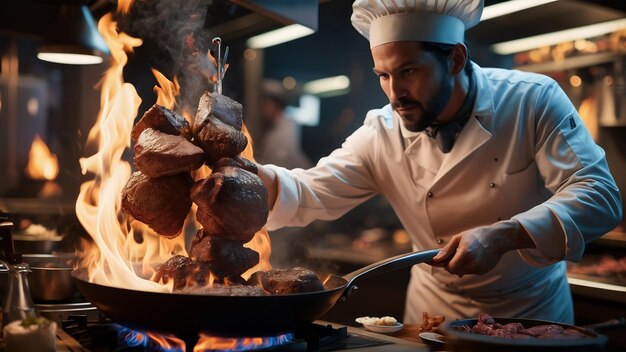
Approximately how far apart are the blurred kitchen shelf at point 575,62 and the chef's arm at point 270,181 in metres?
2.95

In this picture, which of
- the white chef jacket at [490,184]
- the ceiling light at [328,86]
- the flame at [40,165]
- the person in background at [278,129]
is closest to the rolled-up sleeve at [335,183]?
the white chef jacket at [490,184]

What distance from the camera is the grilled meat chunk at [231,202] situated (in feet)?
5.46

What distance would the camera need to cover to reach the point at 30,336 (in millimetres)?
1382

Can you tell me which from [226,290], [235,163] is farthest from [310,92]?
[226,290]

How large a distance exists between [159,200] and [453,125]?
126cm

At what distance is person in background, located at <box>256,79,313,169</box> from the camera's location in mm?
6223

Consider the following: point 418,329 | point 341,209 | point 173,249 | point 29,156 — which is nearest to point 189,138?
point 173,249

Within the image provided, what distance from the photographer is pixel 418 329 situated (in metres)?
1.99

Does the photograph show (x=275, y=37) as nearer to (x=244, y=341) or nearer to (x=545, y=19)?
(x=545, y=19)

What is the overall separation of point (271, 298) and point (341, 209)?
1426 millimetres

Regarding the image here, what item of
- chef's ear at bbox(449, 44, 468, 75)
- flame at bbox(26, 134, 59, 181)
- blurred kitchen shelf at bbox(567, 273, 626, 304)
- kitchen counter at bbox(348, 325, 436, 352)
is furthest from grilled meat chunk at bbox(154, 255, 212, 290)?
flame at bbox(26, 134, 59, 181)

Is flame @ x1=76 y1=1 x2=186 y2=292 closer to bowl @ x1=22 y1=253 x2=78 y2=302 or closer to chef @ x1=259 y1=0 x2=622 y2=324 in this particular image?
bowl @ x1=22 y1=253 x2=78 y2=302

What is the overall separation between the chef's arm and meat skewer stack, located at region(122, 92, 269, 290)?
526mm

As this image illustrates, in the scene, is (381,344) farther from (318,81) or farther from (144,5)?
(318,81)
